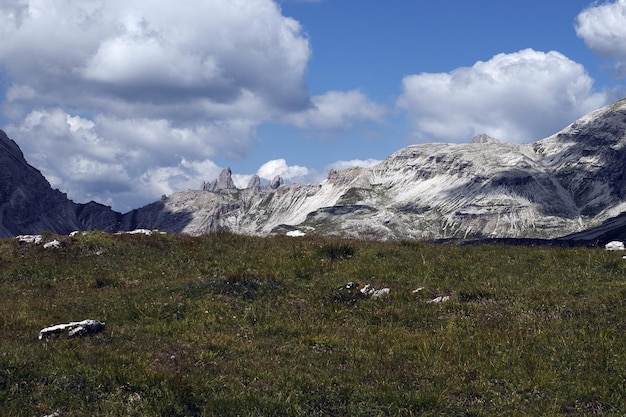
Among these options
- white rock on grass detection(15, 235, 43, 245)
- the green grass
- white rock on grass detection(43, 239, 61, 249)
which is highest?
white rock on grass detection(15, 235, 43, 245)

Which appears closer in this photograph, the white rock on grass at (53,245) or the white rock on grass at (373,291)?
the white rock on grass at (373,291)

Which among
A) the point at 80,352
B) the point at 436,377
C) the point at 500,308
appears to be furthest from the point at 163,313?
the point at 500,308

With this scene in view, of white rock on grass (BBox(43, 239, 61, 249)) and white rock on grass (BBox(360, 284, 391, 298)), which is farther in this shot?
white rock on grass (BBox(43, 239, 61, 249))

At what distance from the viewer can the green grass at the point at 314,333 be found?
13.8 meters

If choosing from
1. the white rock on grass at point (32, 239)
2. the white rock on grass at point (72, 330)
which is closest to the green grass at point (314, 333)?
the white rock on grass at point (72, 330)

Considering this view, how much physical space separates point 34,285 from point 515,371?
65.7ft

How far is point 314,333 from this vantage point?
18.7m

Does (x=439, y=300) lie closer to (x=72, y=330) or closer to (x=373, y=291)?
(x=373, y=291)

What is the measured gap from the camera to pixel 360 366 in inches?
622

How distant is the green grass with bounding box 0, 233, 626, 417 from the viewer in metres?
13.8

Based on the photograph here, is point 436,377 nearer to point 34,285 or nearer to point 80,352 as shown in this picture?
point 80,352

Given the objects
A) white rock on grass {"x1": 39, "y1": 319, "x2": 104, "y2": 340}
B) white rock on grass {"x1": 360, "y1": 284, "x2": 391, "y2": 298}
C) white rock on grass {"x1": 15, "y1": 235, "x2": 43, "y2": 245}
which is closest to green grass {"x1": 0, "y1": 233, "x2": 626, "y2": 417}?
white rock on grass {"x1": 360, "y1": 284, "x2": 391, "y2": 298}

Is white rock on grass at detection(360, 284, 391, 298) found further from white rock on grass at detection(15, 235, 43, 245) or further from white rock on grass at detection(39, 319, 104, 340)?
white rock on grass at detection(15, 235, 43, 245)

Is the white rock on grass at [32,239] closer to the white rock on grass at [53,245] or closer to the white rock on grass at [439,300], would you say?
the white rock on grass at [53,245]
